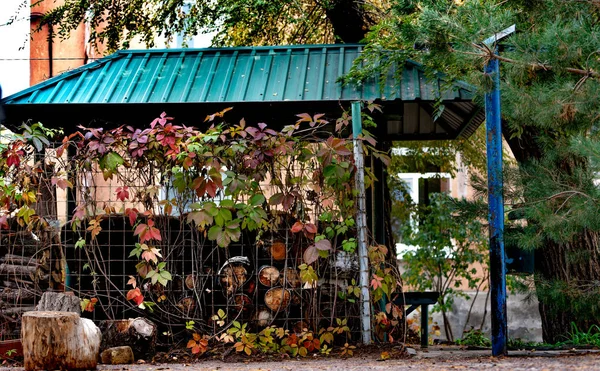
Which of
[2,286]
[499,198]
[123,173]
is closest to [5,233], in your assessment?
[2,286]

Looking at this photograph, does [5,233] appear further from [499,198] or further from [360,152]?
[499,198]

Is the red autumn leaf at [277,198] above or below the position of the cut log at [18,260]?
above

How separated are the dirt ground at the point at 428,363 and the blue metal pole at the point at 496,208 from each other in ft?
1.49

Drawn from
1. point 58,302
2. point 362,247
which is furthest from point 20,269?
point 362,247

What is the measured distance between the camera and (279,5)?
459 inches

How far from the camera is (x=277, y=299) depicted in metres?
7.74

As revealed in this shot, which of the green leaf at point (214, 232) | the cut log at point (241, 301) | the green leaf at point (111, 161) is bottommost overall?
the cut log at point (241, 301)

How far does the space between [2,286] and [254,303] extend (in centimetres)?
261

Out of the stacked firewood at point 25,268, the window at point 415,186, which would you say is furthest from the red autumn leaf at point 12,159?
the window at point 415,186

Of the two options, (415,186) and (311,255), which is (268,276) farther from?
Result: (415,186)

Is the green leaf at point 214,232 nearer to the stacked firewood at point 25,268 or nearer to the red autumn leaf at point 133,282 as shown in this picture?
the red autumn leaf at point 133,282

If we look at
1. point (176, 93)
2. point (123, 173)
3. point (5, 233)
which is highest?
point (176, 93)

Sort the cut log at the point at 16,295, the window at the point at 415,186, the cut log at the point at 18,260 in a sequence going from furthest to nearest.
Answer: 1. the window at the point at 415,186
2. the cut log at the point at 18,260
3. the cut log at the point at 16,295

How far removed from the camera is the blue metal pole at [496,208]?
7008 millimetres
